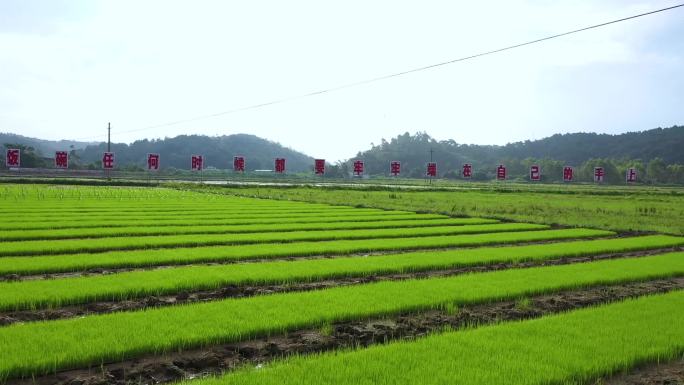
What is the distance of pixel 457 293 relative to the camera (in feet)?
28.9

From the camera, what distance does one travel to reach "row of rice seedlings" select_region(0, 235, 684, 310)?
26.4 feet

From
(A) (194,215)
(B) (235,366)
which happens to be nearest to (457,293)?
(B) (235,366)

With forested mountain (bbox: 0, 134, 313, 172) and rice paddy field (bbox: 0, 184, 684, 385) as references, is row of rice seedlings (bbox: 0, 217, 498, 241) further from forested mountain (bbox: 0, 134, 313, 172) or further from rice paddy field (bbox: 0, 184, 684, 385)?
forested mountain (bbox: 0, 134, 313, 172)

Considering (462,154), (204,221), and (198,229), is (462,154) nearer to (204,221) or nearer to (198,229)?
(204,221)

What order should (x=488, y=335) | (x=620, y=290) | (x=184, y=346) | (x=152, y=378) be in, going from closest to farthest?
(x=152, y=378)
(x=184, y=346)
(x=488, y=335)
(x=620, y=290)

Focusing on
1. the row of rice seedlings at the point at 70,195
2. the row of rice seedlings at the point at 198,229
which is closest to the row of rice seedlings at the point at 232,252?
the row of rice seedlings at the point at 198,229

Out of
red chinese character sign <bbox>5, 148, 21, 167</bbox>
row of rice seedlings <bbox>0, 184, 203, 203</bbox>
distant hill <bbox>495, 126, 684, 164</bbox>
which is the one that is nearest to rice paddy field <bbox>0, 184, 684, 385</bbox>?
row of rice seedlings <bbox>0, 184, 203, 203</bbox>

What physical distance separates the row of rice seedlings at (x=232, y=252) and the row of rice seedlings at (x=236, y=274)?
46.6 inches

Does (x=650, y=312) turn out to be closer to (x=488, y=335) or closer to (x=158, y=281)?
(x=488, y=335)

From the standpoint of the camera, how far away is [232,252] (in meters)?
12.6

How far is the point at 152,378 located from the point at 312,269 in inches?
219

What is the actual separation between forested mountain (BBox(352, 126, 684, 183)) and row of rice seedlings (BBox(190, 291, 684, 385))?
365 feet

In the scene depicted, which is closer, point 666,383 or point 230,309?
point 666,383

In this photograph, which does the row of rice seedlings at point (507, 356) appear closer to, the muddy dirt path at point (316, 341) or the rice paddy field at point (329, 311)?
the rice paddy field at point (329, 311)
